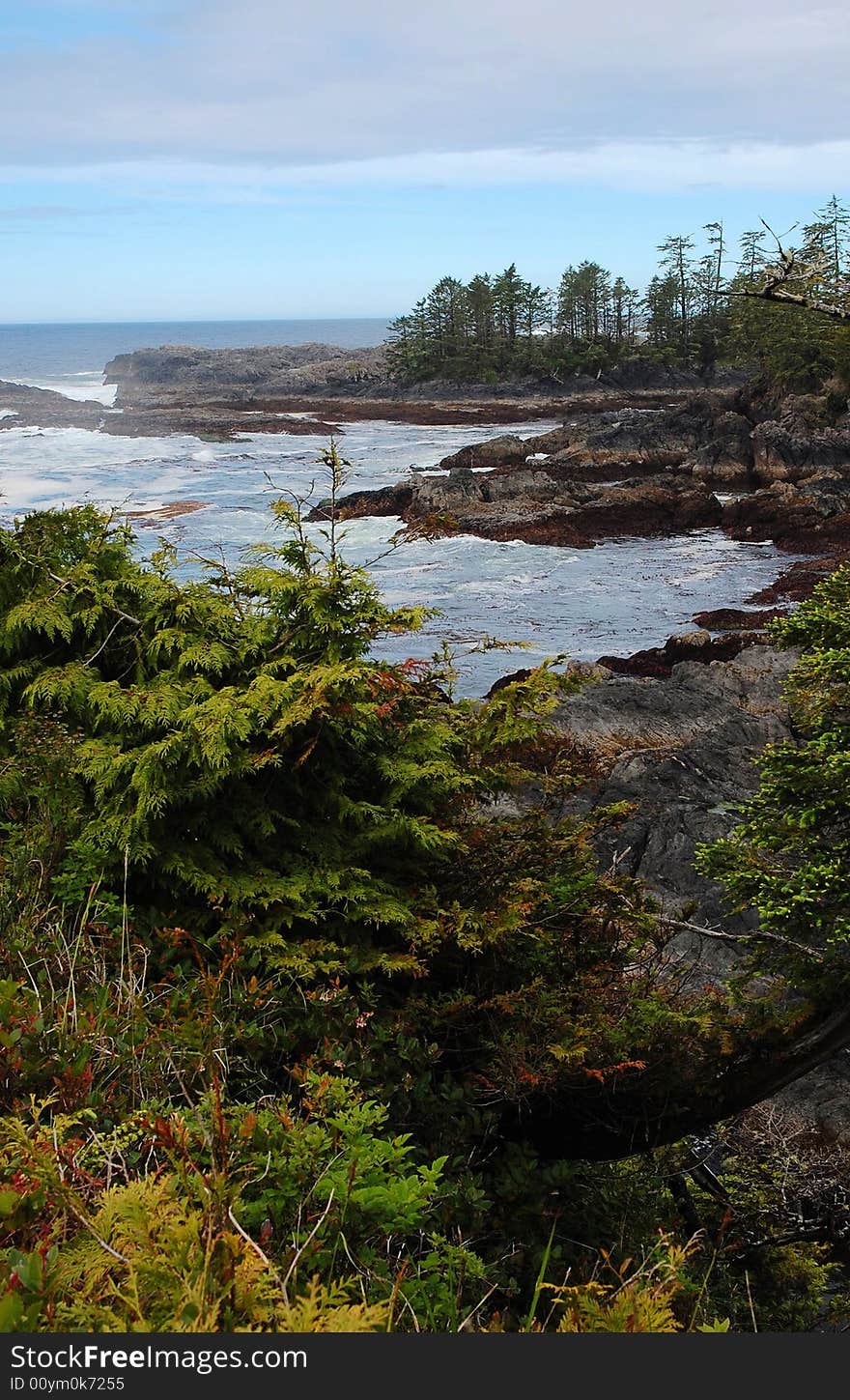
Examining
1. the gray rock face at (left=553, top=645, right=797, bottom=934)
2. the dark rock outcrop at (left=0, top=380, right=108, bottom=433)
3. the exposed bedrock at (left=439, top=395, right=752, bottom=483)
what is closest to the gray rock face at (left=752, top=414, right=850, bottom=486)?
the exposed bedrock at (left=439, top=395, right=752, bottom=483)

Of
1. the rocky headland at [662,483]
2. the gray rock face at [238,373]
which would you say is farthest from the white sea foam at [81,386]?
the rocky headland at [662,483]

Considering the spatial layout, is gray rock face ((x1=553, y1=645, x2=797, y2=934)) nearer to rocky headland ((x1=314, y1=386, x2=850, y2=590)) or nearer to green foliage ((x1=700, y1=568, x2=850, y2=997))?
green foliage ((x1=700, y1=568, x2=850, y2=997))

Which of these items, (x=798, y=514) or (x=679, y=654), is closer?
(x=679, y=654)

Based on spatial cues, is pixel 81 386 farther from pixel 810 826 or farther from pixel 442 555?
pixel 810 826

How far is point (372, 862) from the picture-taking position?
392 cm

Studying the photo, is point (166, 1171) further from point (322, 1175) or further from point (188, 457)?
point (188, 457)

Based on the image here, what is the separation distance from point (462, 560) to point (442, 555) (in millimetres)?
942

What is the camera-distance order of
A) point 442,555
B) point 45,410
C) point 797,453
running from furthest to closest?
point 45,410 → point 797,453 → point 442,555

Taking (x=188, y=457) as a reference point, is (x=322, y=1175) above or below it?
below

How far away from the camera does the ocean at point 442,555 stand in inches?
795

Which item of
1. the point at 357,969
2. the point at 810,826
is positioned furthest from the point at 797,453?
the point at 357,969

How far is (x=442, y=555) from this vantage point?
2738 centimetres

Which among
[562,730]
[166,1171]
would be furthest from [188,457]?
[166,1171]

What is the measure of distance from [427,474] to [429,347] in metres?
39.4
